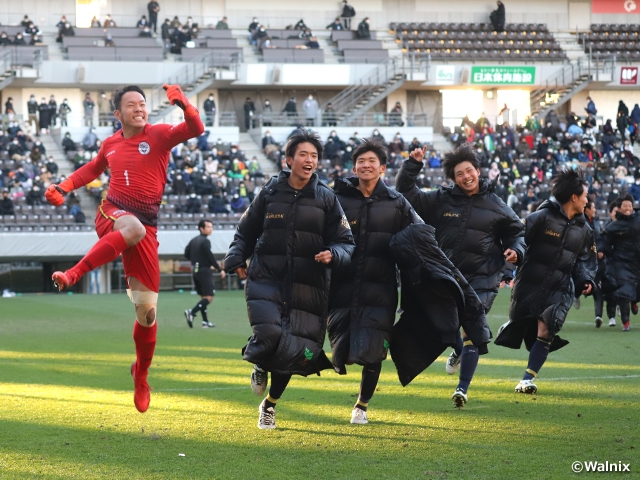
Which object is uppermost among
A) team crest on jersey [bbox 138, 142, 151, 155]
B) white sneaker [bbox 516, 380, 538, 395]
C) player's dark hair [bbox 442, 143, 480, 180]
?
team crest on jersey [bbox 138, 142, 151, 155]

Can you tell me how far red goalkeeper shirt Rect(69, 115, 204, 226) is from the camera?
795 centimetres

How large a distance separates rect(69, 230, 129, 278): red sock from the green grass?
1270 millimetres

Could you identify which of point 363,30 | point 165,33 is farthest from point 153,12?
point 363,30

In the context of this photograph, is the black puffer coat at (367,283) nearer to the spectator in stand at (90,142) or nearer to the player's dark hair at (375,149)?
the player's dark hair at (375,149)

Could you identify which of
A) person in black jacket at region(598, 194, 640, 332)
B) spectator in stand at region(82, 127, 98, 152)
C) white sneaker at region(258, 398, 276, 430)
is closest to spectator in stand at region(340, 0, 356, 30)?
spectator in stand at region(82, 127, 98, 152)

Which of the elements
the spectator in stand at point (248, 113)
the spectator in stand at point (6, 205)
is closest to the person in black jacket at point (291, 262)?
the spectator in stand at point (6, 205)

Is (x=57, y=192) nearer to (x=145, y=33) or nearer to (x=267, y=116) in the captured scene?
(x=267, y=116)

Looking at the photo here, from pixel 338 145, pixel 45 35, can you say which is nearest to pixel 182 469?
pixel 338 145

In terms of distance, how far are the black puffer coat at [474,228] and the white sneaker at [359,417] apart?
1600 millimetres

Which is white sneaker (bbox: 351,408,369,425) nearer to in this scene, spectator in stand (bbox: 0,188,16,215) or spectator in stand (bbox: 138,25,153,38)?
spectator in stand (bbox: 0,188,16,215)

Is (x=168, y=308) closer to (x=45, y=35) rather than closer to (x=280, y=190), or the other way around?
(x=280, y=190)

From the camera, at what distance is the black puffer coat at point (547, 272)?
401 inches

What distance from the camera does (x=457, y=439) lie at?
25.1 feet

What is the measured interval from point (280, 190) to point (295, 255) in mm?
517
